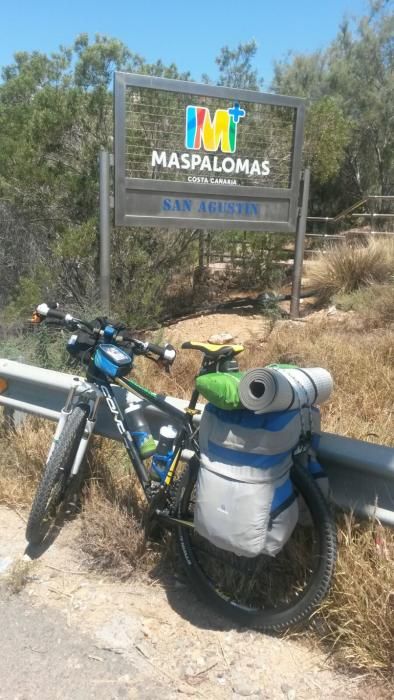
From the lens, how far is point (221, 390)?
8.46 feet

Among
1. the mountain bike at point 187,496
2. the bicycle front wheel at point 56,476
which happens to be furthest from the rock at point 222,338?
the bicycle front wheel at point 56,476

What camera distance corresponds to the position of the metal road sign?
8.11 metres

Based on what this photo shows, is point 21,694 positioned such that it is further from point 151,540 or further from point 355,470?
point 355,470

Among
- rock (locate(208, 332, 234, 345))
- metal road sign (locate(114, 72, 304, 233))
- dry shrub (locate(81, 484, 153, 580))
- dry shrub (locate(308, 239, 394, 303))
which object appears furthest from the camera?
dry shrub (locate(308, 239, 394, 303))

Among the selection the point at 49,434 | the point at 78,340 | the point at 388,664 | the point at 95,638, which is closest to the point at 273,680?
the point at 388,664

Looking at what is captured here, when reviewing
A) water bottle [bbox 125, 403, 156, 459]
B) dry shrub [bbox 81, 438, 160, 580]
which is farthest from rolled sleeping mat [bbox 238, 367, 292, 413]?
dry shrub [bbox 81, 438, 160, 580]

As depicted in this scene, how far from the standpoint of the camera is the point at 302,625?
271 cm

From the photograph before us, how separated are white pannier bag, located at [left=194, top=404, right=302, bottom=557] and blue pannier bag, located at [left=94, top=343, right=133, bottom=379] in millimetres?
903

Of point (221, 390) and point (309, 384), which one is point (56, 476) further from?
point (309, 384)

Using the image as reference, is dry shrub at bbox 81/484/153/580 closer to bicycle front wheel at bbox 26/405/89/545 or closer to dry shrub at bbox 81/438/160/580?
dry shrub at bbox 81/438/160/580

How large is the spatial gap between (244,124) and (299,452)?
Answer: 8515 millimetres

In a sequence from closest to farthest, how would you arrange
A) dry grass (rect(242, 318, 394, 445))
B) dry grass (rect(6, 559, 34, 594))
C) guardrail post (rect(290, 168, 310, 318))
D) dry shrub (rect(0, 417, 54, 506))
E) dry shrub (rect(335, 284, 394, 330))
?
dry grass (rect(6, 559, 34, 594)), dry shrub (rect(0, 417, 54, 506)), dry grass (rect(242, 318, 394, 445)), dry shrub (rect(335, 284, 394, 330)), guardrail post (rect(290, 168, 310, 318))

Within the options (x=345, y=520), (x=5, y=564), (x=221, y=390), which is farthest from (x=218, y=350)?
(x=5, y=564)

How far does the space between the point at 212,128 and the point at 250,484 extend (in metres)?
7.06
